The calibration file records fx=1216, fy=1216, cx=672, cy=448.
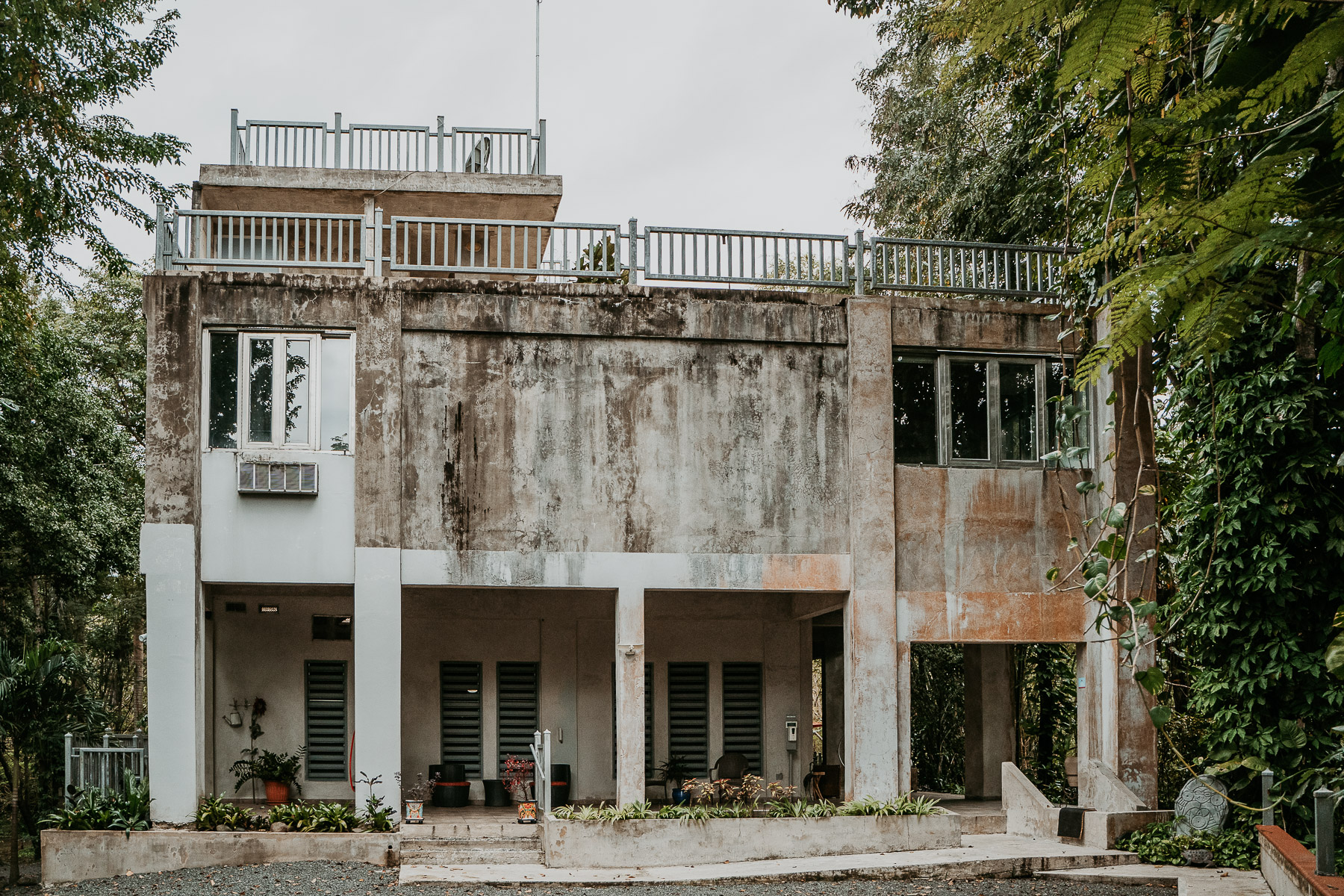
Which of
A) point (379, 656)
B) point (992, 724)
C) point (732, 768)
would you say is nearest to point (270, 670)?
point (379, 656)

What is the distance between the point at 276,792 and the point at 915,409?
30.8 feet

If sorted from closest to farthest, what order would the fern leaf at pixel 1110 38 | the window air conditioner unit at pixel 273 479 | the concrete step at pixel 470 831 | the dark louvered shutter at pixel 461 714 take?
the fern leaf at pixel 1110 38, the concrete step at pixel 470 831, the window air conditioner unit at pixel 273 479, the dark louvered shutter at pixel 461 714

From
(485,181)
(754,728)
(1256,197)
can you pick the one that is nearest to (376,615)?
(754,728)

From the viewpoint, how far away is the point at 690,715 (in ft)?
57.0

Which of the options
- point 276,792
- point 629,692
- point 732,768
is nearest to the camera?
point 629,692

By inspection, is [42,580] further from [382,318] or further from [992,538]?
[992,538]

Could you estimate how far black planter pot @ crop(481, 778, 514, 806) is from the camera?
53.0ft

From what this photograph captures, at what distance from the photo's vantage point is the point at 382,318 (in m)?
14.4

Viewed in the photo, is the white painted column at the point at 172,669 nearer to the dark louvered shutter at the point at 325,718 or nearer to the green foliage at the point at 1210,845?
the dark louvered shutter at the point at 325,718

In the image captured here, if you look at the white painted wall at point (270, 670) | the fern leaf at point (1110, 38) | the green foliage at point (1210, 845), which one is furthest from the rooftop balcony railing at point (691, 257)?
the fern leaf at point (1110, 38)

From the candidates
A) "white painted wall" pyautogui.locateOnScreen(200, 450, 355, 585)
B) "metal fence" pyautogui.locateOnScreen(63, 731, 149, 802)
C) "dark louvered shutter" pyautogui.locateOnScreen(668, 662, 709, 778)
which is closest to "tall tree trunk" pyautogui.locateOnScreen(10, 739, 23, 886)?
"metal fence" pyautogui.locateOnScreen(63, 731, 149, 802)

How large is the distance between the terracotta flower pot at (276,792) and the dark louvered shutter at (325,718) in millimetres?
990

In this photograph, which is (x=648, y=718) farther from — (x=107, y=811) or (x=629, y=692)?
(x=107, y=811)

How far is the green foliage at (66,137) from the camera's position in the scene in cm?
1634
